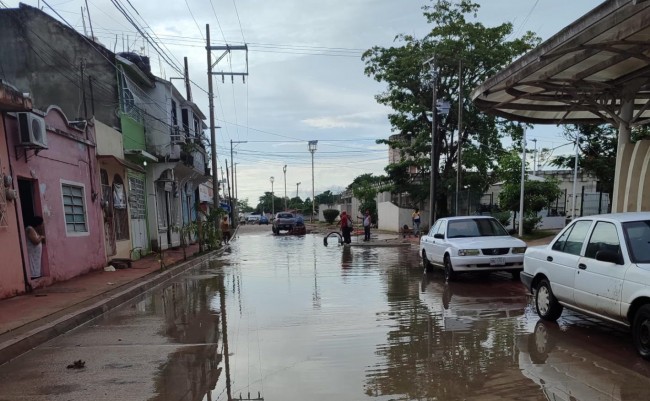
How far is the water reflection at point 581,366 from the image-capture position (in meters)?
4.20

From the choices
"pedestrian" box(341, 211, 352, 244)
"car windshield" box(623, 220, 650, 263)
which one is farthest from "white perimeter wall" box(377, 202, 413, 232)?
"car windshield" box(623, 220, 650, 263)

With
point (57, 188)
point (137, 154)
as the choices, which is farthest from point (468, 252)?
point (137, 154)

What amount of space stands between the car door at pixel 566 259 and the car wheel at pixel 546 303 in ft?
0.49

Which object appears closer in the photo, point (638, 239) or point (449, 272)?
point (638, 239)

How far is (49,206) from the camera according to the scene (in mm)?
11008

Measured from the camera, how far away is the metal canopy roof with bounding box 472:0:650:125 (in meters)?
7.67

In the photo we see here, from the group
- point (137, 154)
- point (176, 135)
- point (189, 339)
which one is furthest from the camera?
point (176, 135)

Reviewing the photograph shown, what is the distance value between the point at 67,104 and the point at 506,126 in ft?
72.8

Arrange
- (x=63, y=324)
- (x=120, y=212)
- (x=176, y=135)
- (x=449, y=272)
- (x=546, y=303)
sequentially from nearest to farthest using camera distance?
1. (x=546, y=303)
2. (x=63, y=324)
3. (x=449, y=272)
4. (x=120, y=212)
5. (x=176, y=135)

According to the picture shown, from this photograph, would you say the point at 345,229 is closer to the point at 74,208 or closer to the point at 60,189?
the point at 74,208

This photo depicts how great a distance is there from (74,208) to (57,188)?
3.55ft

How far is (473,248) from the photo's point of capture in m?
10.2

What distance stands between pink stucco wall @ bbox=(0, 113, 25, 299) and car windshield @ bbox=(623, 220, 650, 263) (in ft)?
33.9

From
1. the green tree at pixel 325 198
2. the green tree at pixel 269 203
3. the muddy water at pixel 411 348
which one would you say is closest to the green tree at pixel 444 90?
the muddy water at pixel 411 348
